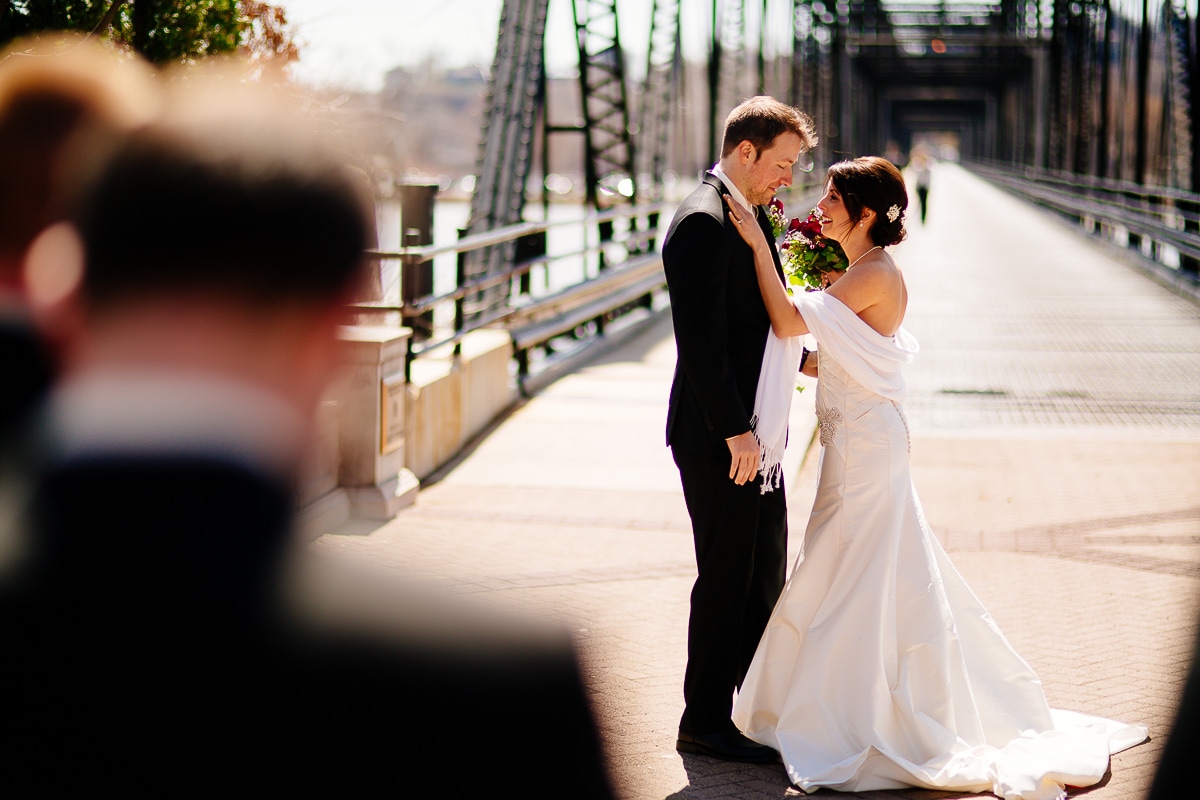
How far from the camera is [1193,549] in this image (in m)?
6.32

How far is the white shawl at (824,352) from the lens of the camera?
376cm

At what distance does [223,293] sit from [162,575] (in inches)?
49.1

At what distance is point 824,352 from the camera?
407cm

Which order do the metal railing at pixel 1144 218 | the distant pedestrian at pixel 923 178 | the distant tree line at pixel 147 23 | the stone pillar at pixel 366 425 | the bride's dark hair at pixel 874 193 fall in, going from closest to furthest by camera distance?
1. the bride's dark hair at pixel 874 193
2. the distant tree line at pixel 147 23
3. the stone pillar at pixel 366 425
4. the metal railing at pixel 1144 218
5. the distant pedestrian at pixel 923 178

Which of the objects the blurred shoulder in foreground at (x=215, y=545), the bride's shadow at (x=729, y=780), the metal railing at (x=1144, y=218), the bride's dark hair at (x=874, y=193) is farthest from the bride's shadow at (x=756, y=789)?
the metal railing at (x=1144, y=218)

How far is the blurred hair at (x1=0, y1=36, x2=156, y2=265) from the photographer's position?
1338 millimetres

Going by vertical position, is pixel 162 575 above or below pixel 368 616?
above

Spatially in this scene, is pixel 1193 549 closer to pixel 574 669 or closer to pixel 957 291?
pixel 574 669

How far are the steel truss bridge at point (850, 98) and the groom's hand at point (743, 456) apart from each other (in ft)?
4.87

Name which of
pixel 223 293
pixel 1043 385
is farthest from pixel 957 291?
pixel 223 293

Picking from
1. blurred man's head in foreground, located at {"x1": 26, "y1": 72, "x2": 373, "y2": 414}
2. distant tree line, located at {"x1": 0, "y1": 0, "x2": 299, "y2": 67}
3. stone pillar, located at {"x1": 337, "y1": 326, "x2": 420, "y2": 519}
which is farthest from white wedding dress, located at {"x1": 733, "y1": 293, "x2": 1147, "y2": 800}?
stone pillar, located at {"x1": 337, "y1": 326, "x2": 420, "y2": 519}

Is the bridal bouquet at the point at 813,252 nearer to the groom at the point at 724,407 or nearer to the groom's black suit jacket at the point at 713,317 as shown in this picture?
the groom at the point at 724,407

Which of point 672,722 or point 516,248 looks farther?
point 516,248

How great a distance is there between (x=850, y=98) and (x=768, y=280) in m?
76.5
